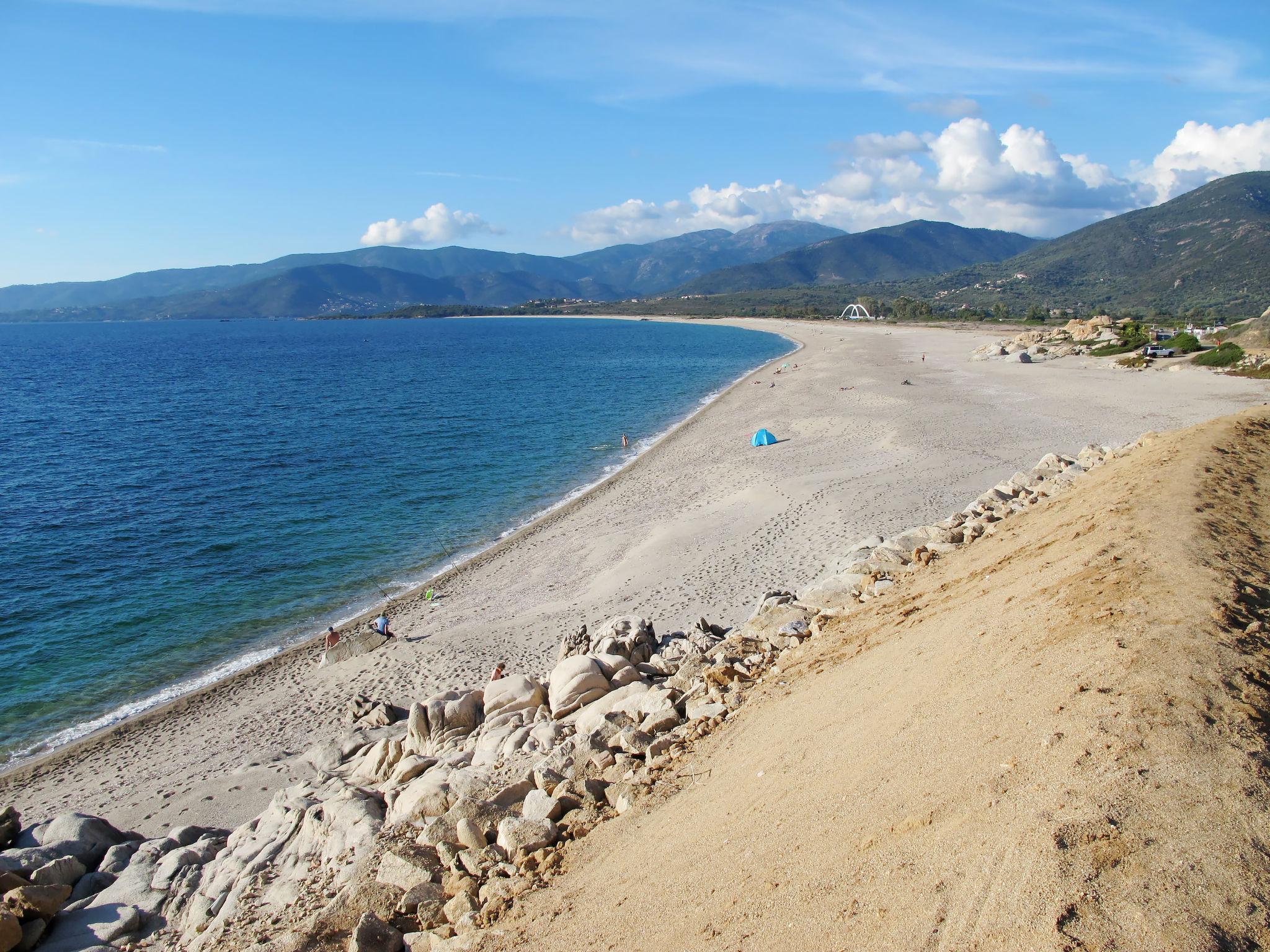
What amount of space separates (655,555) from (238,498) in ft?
65.3

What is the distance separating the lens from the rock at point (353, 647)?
17.9m

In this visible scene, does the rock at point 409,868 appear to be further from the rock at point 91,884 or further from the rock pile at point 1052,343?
the rock pile at point 1052,343

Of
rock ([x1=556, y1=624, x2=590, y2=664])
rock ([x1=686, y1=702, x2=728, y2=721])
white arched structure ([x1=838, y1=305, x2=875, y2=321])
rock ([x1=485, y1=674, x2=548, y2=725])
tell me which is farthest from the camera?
white arched structure ([x1=838, y1=305, x2=875, y2=321])

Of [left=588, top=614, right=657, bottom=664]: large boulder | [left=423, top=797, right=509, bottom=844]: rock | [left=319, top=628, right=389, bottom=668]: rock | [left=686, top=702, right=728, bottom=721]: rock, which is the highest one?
[left=686, top=702, right=728, bottom=721]: rock

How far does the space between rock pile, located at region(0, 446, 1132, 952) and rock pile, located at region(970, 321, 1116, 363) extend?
55.3 meters

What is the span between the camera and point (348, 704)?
1609cm

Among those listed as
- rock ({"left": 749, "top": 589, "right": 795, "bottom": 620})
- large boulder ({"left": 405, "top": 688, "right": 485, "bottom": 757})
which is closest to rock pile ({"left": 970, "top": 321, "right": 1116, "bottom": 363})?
rock ({"left": 749, "top": 589, "right": 795, "bottom": 620})

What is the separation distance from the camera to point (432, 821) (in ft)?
28.1

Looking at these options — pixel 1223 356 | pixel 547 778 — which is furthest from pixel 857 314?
pixel 547 778

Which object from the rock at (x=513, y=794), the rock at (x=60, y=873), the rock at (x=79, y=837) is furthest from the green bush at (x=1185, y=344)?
the rock at (x=60, y=873)

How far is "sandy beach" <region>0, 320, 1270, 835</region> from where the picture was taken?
47.2ft

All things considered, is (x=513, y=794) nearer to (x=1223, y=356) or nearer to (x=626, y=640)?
(x=626, y=640)

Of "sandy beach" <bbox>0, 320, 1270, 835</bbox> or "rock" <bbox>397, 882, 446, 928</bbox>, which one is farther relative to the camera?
"sandy beach" <bbox>0, 320, 1270, 835</bbox>

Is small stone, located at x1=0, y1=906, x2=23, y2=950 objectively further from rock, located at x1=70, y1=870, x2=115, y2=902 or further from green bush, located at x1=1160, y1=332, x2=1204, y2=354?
green bush, located at x1=1160, y1=332, x2=1204, y2=354
